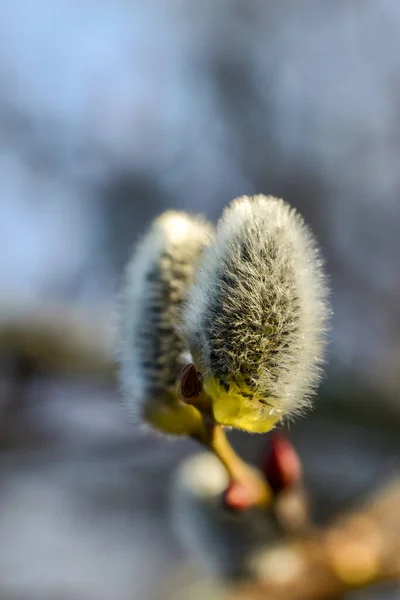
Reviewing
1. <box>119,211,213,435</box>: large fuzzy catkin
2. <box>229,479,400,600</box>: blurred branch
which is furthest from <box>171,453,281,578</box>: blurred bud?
<box>119,211,213,435</box>: large fuzzy catkin

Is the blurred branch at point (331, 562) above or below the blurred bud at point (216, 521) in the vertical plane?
below

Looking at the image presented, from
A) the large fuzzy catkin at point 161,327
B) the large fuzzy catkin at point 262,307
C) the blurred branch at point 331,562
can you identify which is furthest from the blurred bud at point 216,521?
the large fuzzy catkin at point 262,307

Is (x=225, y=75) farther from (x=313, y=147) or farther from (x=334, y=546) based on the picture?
(x=334, y=546)

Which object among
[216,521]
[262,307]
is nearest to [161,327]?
[262,307]

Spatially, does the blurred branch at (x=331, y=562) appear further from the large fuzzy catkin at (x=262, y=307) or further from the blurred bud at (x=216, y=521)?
the large fuzzy catkin at (x=262, y=307)

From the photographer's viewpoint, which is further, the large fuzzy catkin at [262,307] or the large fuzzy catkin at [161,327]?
the large fuzzy catkin at [161,327]

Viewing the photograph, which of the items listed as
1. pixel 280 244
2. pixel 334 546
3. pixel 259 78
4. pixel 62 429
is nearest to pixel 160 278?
pixel 280 244

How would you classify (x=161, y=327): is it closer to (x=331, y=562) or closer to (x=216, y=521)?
(x=216, y=521)
